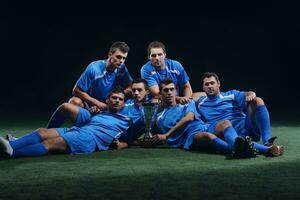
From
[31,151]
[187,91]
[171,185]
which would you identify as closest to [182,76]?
[187,91]

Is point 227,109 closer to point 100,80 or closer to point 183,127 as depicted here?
point 183,127

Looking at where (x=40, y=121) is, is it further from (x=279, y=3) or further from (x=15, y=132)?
(x=279, y=3)

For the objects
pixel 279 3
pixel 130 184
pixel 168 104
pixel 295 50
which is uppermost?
pixel 279 3

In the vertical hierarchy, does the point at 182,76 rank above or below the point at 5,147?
above

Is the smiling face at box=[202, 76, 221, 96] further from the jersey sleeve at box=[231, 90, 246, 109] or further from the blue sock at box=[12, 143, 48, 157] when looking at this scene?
the blue sock at box=[12, 143, 48, 157]

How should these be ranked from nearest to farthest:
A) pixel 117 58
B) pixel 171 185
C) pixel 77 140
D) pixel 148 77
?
1. pixel 171 185
2. pixel 77 140
3. pixel 117 58
4. pixel 148 77

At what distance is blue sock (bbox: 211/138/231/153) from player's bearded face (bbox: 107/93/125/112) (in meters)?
0.68

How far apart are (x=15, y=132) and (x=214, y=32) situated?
12.7 ft

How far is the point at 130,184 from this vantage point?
2443 mm

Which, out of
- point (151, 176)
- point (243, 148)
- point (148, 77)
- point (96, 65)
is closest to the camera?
point (151, 176)

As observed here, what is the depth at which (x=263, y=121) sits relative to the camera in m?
3.55

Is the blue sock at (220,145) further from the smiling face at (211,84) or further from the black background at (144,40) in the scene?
the black background at (144,40)

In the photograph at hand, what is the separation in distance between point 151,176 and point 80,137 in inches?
35.6

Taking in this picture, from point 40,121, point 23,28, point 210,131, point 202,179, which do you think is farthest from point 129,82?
point 23,28
